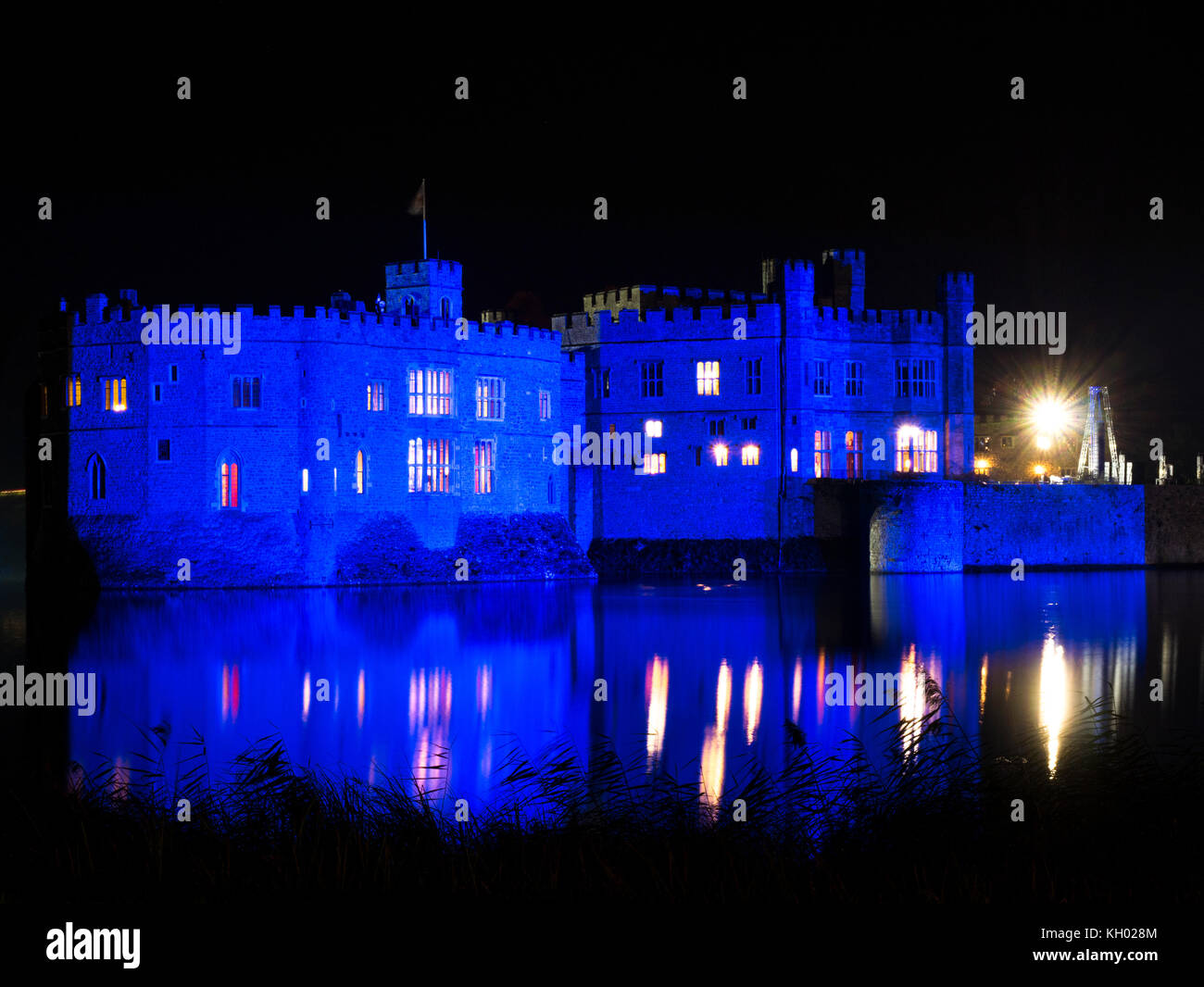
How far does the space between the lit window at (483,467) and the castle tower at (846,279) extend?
13.6 meters

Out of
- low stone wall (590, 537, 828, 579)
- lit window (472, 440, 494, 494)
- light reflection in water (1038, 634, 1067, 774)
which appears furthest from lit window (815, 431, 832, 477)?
light reflection in water (1038, 634, 1067, 774)

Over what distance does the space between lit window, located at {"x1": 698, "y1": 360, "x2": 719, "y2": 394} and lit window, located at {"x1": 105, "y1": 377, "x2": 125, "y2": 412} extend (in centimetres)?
1722

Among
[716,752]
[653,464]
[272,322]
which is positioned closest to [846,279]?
[653,464]

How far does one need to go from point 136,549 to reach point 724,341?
1859cm

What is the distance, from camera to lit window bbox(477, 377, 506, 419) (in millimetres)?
44031

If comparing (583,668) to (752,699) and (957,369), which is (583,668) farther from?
(957,369)

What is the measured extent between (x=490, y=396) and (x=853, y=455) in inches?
463

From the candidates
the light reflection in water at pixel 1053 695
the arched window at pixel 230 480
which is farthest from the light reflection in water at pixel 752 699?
the arched window at pixel 230 480

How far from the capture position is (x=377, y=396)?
41625 mm

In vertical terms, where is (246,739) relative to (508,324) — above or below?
below

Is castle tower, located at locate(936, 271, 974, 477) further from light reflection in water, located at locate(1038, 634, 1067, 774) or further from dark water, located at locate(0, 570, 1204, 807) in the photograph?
light reflection in water, located at locate(1038, 634, 1067, 774)

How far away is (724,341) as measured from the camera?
158ft
